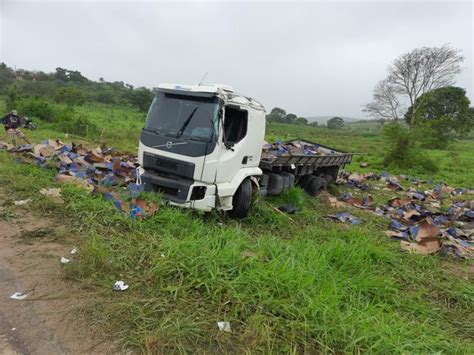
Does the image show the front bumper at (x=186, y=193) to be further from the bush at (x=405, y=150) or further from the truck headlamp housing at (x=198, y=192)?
the bush at (x=405, y=150)

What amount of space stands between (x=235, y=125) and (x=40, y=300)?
12.7 ft

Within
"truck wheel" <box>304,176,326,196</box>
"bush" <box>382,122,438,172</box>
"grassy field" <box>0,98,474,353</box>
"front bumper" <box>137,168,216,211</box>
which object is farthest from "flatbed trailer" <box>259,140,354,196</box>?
"bush" <box>382,122,438,172</box>

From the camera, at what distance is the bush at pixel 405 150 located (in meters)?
17.6

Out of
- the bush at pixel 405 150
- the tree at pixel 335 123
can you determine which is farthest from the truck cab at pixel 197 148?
the tree at pixel 335 123

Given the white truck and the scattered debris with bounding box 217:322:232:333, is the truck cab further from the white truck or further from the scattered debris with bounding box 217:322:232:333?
the scattered debris with bounding box 217:322:232:333

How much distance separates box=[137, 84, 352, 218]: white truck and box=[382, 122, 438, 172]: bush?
1392 centimetres

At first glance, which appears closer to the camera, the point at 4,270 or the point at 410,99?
the point at 4,270

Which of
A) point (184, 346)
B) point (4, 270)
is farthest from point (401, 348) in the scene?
point (4, 270)

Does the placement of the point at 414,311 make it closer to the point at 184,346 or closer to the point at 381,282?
the point at 381,282

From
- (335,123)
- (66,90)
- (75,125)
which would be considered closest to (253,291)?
(75,125)

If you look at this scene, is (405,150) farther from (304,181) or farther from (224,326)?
(224,326)

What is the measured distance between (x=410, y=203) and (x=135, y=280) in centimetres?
790

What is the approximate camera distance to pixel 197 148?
5.13 metres

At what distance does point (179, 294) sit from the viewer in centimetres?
300
